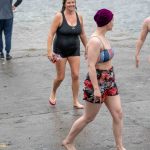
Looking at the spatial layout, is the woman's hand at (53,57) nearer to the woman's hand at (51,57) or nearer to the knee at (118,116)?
the woman's hand at (51,57)

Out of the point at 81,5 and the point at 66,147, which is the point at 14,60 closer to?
the point at 66,147

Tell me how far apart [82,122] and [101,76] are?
60 centimetres

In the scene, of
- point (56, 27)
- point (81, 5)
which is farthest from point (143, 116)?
point (81, 5)

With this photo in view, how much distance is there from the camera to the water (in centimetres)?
1373

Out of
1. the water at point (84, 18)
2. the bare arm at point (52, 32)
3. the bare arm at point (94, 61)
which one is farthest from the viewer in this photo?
the water at point (84, 18)

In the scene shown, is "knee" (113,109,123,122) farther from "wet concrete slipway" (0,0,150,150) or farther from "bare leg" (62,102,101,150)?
"wet concrete slipway" (0,0,150,150)

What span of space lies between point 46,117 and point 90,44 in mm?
2122

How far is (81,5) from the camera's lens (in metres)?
19.6

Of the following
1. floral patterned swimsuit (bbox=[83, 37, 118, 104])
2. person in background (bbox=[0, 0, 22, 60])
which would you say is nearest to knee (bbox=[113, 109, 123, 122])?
floral patterned swimsuit (bbox=[83, 37, 118, 104])

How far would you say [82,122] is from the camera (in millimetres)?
6125

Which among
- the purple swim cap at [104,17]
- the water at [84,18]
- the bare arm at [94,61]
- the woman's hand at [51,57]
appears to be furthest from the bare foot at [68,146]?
the water at [84,18]

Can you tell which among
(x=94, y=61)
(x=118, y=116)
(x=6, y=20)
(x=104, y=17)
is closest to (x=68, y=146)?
(x=118, y=116)

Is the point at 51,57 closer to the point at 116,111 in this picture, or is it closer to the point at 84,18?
the point at 116,111

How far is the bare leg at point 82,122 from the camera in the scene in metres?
5.99
